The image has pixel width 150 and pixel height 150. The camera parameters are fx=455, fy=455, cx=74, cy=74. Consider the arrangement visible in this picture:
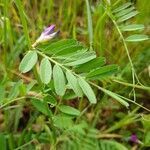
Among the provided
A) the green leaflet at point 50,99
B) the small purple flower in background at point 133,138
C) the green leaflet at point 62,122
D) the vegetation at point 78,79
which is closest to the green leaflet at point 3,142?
the vegetation at point 78,79

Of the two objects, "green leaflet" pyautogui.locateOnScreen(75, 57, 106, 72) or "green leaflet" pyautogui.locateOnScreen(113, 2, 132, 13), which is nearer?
"green leaflet" pyautogui.locateOnScreen(75, 57, 106, 72)

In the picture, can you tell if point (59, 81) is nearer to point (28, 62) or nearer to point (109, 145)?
point (28, 62)

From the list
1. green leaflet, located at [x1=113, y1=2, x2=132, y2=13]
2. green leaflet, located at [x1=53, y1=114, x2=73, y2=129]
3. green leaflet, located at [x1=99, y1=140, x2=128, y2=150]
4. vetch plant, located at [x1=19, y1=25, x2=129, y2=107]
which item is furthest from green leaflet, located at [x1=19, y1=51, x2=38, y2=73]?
green leaflet, located at [x1=99, y1=140, x2=128, y2=150]

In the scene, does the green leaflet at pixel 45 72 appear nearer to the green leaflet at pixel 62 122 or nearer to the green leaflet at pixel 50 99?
the green leaflet at pixel 50 99

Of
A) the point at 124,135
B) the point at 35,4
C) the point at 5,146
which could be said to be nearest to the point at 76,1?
the point at 35,4

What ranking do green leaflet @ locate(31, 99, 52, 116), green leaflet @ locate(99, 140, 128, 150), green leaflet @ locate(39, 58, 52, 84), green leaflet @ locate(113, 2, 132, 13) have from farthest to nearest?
green leaflet @ locate(99, 140, 128, 150), green leaflet @ locate(113, 2, 132, 13), green leaflet @ locate(31, 99, 52, 116), green leaflet @ locate(39, 58, 52, 84)

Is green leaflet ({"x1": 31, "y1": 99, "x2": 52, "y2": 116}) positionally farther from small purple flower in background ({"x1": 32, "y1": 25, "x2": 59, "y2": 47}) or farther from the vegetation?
small purple flower in background ({"x1": 32, "y1": 25, "x2": 59, "y2": 47})
